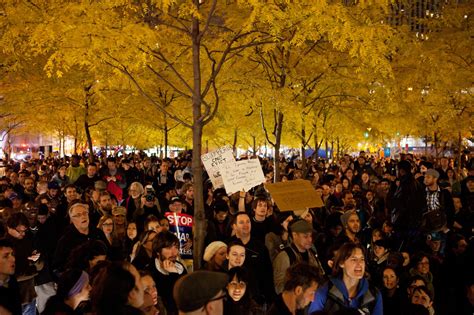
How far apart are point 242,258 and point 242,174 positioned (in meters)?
3.79

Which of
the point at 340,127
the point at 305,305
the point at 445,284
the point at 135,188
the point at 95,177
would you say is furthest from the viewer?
the point at 340,127

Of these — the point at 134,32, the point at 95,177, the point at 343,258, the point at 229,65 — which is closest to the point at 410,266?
the point at 343,258

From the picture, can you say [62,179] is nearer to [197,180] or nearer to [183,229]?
[183,229]

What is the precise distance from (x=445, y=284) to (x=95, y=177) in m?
9.77

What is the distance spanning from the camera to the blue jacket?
17.3ft

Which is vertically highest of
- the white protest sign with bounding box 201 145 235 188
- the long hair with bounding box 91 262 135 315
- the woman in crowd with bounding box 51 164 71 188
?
the white protest sign with bounding box 201 145 235 188

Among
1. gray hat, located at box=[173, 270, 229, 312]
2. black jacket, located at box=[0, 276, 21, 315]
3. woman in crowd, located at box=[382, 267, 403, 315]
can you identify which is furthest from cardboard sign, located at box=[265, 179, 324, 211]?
gray hat, located at box=[173, 270, 229, 312]

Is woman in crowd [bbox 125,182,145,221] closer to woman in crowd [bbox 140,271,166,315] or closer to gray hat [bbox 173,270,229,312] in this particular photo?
woman in crowd [bbox 140,271,166,315]

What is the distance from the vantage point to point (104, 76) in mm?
10188

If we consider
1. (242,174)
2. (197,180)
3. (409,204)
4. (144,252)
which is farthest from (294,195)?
(144,252)

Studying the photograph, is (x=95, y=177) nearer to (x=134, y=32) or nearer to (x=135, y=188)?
(x=135, y=188)

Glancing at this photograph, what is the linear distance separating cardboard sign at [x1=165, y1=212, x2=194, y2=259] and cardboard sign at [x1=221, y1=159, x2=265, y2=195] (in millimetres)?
1137

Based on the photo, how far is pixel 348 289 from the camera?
5.45 m

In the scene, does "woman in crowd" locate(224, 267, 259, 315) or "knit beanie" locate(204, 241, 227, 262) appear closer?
"woman in crowd" locate(224, 267, 259, 315)
